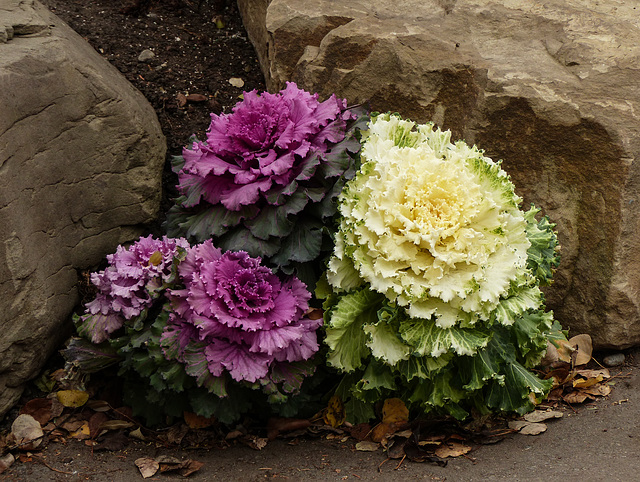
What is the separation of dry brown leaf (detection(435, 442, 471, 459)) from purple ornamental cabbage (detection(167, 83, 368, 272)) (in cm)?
94

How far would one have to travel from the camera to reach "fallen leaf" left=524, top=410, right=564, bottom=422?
3021 mm

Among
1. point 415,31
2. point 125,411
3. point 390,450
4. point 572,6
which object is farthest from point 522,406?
point 572,6

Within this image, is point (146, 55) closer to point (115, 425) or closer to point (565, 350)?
point (115, 425)

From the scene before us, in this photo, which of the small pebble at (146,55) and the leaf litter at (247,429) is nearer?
the leaf litter at (247,429)

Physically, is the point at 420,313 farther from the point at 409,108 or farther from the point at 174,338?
the point at 409,108

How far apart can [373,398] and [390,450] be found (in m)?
0.22

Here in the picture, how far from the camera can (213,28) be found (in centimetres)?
467

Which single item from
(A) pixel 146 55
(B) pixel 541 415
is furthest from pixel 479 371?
(A) pixel 146 55

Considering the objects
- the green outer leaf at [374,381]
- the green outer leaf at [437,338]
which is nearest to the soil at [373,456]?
the green outer leaf at [374,381]

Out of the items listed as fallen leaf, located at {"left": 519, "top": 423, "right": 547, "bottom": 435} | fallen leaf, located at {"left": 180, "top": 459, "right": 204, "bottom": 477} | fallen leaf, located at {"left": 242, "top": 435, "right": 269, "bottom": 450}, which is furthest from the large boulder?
fallen leaf, located at {"left": 180, "top": 459, "right": 204, "bottom": 477}

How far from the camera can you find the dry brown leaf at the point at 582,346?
337cm

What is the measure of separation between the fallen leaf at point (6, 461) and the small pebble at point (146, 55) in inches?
91.1

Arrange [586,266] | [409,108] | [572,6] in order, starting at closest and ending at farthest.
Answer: [586,266] < [409,108] < [572,6]

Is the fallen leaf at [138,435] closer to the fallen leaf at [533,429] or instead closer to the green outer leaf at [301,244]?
the green outer leaf at [301,244]
